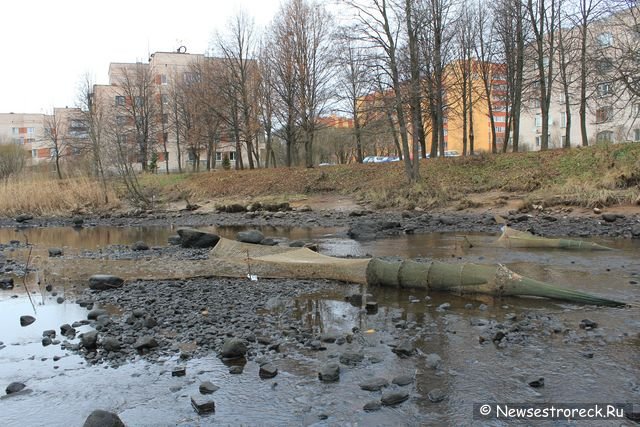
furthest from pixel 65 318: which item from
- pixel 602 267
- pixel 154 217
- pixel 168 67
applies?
pixel 168 67

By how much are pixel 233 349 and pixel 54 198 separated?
32162 millimetres

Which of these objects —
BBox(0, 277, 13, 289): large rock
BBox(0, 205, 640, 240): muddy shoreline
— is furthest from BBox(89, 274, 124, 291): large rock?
BBox(0, 205, 640, 240): muddy shoreline

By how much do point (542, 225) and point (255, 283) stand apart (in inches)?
468

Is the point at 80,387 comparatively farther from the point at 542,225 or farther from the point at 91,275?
the point at 542,225

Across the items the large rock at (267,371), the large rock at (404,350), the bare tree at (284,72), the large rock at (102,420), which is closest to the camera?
the large rock at (102,420)

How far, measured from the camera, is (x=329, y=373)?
5520 mm

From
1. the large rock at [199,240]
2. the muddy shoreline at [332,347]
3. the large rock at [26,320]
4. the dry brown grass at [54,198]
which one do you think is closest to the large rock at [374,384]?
the muddy shoreline at [332,347]

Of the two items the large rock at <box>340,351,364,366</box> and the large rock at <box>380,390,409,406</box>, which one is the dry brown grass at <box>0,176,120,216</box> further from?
the large rock at <box>380,390,409,406</box>

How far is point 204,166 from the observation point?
69.0 meters

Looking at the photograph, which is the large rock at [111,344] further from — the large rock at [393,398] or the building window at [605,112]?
the building window at [605,112]

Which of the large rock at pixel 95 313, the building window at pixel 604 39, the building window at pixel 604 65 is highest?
the building window at pixel 604 39

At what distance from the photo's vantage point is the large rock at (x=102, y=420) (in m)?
4.37

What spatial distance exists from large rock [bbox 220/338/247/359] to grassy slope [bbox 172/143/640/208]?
18.2 meters

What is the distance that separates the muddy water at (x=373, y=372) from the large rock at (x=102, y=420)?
1.10ft
